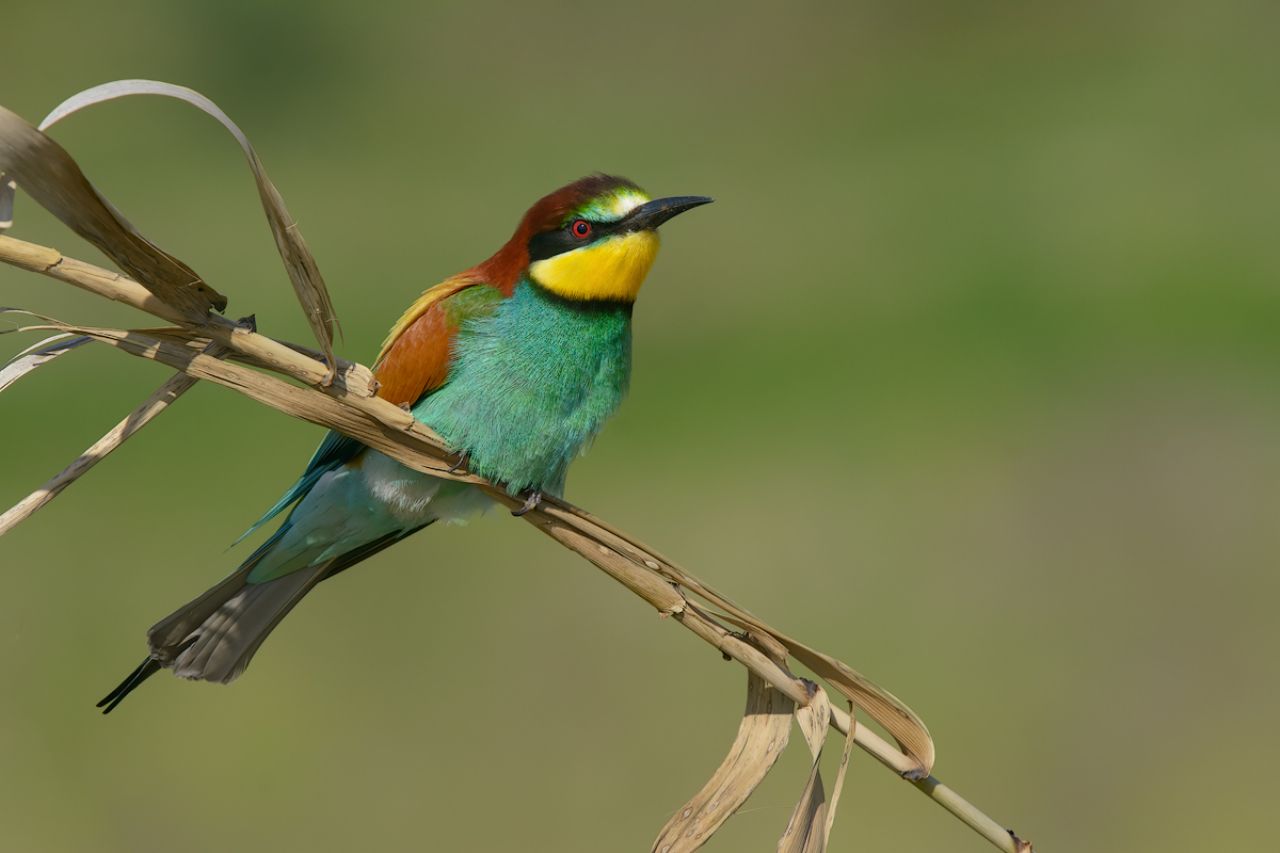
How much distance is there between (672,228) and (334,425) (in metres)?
4.93

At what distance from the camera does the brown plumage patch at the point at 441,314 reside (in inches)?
64.7

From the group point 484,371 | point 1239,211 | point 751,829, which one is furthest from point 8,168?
point 1239,211

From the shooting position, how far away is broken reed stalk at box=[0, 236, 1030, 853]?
0.90 metres

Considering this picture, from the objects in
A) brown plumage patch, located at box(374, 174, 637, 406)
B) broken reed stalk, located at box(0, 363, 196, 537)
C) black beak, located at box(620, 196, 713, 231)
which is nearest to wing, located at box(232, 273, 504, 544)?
brown plumage patch, located at box(374, 174, 637, 406)

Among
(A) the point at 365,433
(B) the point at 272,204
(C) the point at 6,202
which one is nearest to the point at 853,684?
(A) the point at 365,433

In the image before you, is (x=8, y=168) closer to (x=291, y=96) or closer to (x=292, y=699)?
(x=292, y=699)

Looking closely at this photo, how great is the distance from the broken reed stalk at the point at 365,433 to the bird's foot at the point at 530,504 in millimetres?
150

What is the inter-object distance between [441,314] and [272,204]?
2.55 feet

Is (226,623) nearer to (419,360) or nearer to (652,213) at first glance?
(419,360)

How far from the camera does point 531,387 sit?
1.62 metres

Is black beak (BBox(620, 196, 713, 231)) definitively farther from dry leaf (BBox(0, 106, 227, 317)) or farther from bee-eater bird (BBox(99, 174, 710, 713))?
dry leaf (BBox(0, 106, 227, 317))

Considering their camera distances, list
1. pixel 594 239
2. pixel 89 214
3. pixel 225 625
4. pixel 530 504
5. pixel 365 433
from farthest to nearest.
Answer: pixel 594 239 → pixel 225 625 → pixel 530 504 → pixel 365 433 → pixel 89 214

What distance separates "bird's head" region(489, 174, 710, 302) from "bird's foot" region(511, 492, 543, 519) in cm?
26

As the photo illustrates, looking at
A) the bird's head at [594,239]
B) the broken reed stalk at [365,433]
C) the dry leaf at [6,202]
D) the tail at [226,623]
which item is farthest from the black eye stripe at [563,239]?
the dry leaf at [6,202]
